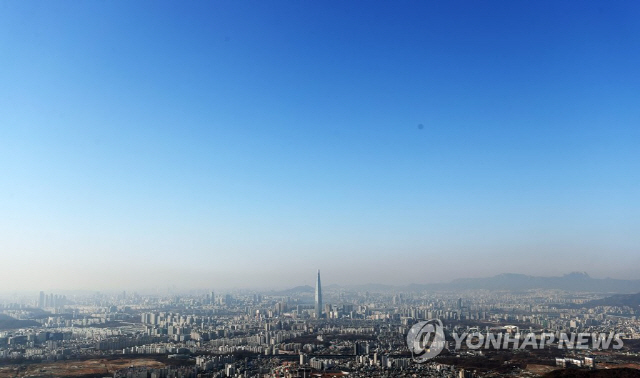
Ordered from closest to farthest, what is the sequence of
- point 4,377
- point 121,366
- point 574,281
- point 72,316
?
point 4,377
point 121,366
point 72,316
point 574,281

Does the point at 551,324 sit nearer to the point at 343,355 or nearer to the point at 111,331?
the point at 343,355

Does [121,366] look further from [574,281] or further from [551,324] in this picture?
[574,281]

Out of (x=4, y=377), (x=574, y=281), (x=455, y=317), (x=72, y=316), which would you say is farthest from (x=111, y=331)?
(x=574, y=281)

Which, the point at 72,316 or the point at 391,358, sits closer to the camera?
the point at 391,358

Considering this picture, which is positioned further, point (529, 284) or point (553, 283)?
point (529, 284)

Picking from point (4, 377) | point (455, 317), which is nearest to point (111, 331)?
point (4, 377)

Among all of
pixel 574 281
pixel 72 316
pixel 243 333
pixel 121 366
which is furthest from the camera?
pixel 574 281

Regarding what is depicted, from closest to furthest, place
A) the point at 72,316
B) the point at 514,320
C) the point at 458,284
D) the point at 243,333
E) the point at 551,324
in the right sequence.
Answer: the point at 243,333, the point at 551,324, the point at 514,320, the point at 72,316, the point at 458,284

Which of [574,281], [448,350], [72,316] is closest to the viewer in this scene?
[448,350]

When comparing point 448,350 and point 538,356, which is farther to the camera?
point 448,350
